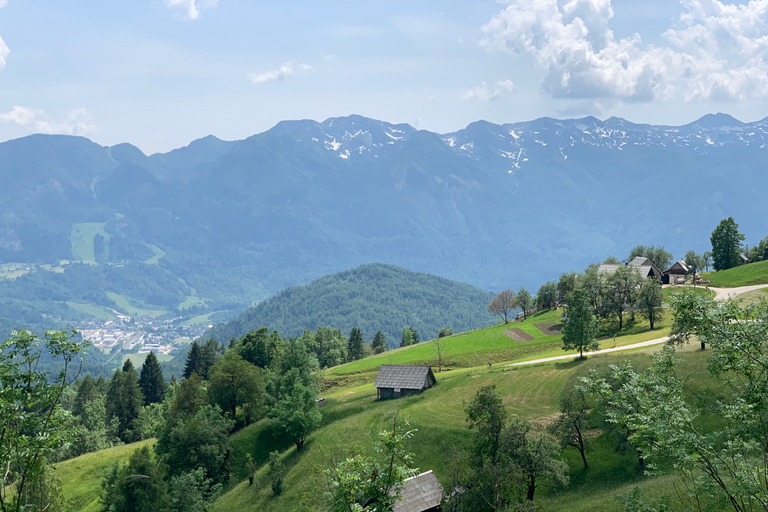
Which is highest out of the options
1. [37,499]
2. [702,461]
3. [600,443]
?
[702,461]

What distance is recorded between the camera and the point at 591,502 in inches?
1820

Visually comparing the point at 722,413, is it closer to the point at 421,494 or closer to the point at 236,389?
the point at 421,494

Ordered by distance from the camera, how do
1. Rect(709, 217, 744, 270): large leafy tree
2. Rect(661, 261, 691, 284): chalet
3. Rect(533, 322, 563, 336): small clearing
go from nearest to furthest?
Rect(533, 322, 563, 336): small clearing < Rect(661, 261, 691, 284): chalet < Rect(709, 217, 744, 270): large leafy tree

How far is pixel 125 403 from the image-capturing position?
4847 inches

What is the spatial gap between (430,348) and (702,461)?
123m

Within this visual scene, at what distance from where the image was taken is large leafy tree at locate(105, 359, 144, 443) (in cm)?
12056

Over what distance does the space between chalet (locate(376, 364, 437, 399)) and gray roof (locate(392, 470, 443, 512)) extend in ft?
112

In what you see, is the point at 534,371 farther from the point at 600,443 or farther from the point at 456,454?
the point at 456,454

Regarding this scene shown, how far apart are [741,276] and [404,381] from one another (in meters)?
92.1


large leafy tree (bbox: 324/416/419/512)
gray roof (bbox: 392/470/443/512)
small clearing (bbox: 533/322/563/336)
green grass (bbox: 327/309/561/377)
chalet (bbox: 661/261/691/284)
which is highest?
large leafy tree (bbox: 324/416/419/512)

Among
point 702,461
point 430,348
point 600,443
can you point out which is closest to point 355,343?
point 430,348

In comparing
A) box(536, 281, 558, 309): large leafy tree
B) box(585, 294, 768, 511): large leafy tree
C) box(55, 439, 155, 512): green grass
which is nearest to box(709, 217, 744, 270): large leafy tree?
box(536, 281, 558, 309): large leafy tree

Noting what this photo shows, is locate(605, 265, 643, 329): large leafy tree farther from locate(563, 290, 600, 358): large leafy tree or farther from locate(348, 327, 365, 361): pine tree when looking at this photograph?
locate(348, 327, 365, 361): pine tree

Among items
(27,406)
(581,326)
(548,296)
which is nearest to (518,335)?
(548,296)
